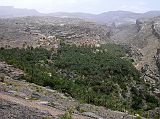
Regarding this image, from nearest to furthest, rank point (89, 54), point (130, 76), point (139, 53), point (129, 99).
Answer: point (129, 99) → point (130, 76) → point (89, 54) → point (139, 53)

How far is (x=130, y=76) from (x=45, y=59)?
47.4 ft

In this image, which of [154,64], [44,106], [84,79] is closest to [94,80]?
[84,79]

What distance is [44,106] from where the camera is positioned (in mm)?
24641

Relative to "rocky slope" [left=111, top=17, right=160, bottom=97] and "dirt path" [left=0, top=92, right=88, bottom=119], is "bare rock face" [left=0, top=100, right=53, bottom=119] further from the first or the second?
"rocky slope" [left=111, top=17, right=160, bottom=97]

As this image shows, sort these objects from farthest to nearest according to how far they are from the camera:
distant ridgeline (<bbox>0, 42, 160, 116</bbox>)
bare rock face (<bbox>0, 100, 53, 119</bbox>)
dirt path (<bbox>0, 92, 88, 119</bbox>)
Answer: distant ridgeline (<bbox>0, 42, 160, 116</bbox>), dirt path (<bbox>0, 92, 88, 119</bbox>), bare rock face (<bbox>0, 100, 53, 119</bbox>)

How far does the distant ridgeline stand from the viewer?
1948 inches

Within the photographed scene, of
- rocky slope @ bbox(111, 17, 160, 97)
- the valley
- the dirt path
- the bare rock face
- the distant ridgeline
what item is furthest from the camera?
rocky slope @ bbox(111, 17, 160, 97)

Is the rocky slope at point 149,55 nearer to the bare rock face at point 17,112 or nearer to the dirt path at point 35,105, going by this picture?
the dirt path at point 35,105

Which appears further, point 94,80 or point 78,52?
point 78,52

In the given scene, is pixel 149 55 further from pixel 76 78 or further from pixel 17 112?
pixel 17 112

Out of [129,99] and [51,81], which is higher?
[51,81]

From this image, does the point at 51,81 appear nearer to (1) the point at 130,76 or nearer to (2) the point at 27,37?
(1) the point at 130,76

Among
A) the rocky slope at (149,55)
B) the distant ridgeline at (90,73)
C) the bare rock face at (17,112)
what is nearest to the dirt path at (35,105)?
the bare rock face at (17,112)

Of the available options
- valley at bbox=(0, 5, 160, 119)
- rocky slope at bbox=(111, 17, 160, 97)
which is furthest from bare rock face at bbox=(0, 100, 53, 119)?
rocky slope at bbox=(111, 17, 160, 97)
